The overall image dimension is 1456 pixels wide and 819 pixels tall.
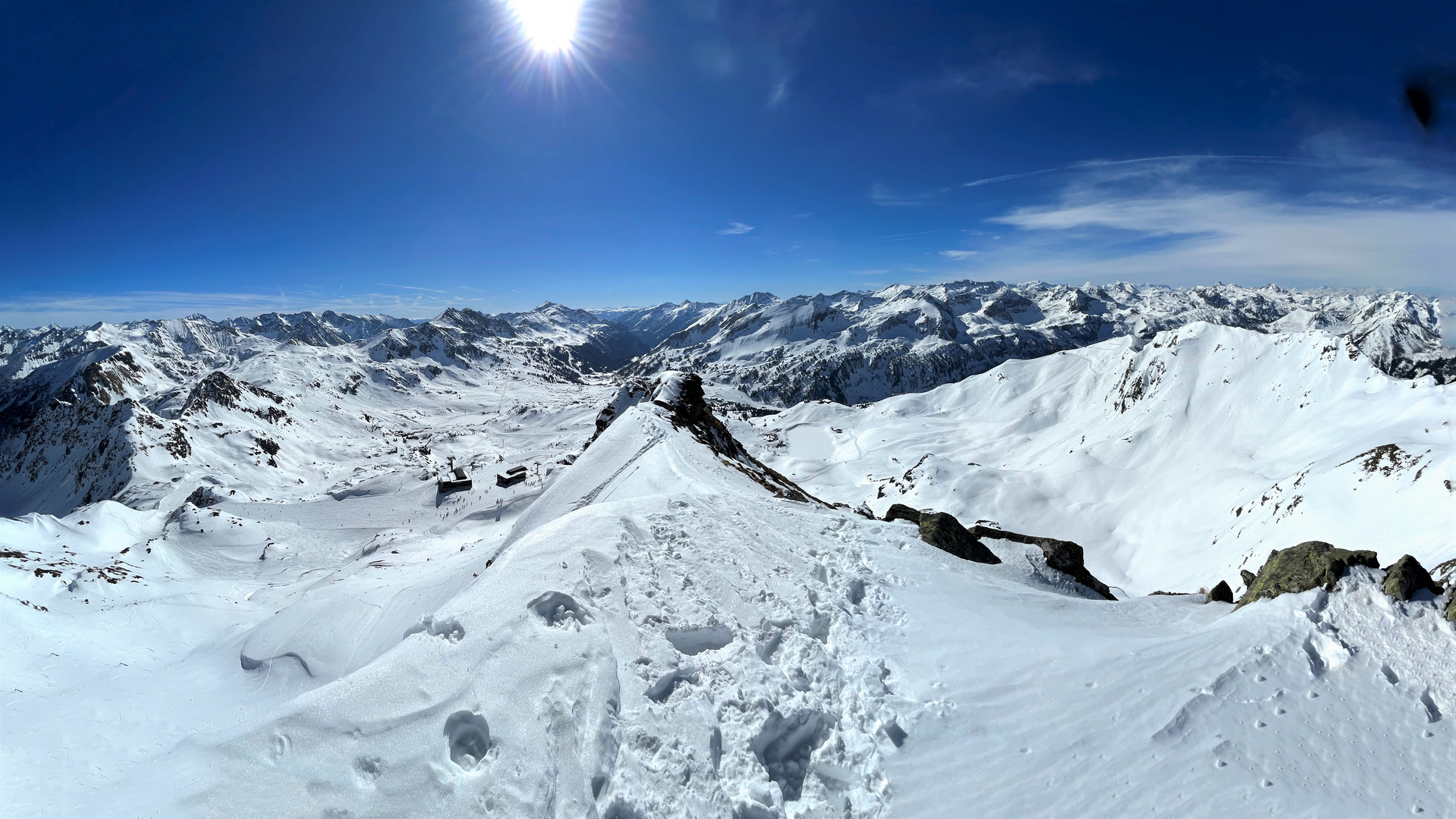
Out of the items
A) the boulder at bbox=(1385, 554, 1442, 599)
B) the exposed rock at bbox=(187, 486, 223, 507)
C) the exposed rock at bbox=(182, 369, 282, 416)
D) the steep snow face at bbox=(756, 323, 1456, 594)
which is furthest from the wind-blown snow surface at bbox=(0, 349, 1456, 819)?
the exposed rock at bbox=(182, 369, 282, 416)

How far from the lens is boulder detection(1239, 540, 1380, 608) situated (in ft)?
34.0

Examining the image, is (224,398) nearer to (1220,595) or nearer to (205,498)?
(205,498)

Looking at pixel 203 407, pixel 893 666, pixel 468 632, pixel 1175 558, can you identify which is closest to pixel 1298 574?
pixel 893 666

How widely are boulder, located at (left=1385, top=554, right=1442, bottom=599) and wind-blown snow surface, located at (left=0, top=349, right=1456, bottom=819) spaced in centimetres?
24

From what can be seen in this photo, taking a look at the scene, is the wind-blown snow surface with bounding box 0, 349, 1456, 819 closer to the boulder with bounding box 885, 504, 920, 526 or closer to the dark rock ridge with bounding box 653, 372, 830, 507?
the boulder with bounding box 885, 504, 920, 526

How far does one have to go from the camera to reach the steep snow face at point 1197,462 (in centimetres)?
3434

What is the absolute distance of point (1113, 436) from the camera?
260 feet

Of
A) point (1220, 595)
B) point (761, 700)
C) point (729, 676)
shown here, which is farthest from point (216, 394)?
point (1220, 595)

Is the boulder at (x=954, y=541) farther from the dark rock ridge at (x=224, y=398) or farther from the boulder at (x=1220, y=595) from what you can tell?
the dark rock ridge at (x=224, y=398)

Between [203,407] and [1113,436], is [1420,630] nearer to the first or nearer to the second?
[1113,436]

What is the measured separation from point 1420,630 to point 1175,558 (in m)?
43.2

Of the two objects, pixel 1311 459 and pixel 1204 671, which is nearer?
pixel 1204 671

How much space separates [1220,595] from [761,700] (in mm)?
14000

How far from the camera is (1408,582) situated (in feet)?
31.4
